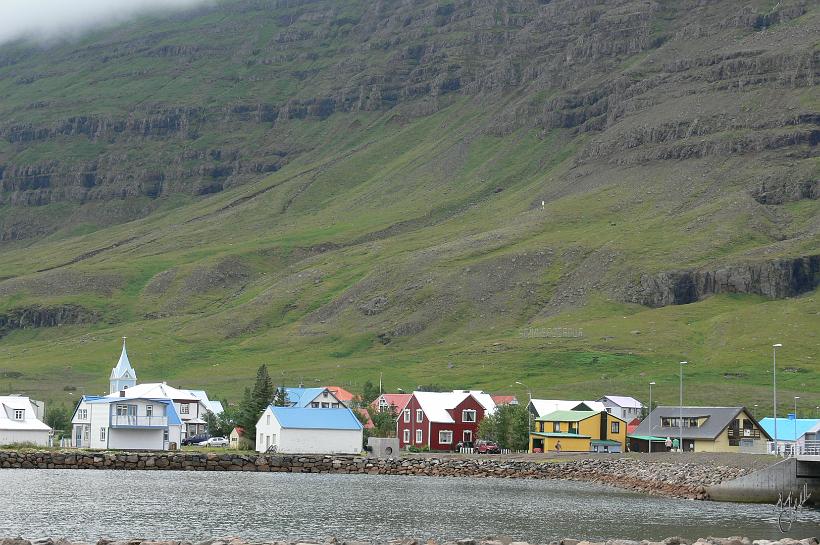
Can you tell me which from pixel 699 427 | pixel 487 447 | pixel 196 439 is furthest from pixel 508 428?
pixel 196 439

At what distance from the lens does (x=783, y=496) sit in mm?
85562

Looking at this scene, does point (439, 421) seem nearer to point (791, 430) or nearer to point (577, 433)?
point (577, 433)

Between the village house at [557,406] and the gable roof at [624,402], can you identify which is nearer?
the village house at [557,406]

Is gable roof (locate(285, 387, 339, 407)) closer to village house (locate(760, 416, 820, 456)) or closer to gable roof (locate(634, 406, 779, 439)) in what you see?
gable roof (locate(634, 406, 779, 439))

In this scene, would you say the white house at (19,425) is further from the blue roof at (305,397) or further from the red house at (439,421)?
the red house at (439,421)

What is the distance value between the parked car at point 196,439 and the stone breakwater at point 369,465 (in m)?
30.7

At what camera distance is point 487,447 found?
144 metres

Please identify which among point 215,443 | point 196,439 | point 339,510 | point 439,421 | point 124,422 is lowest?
point 339,510

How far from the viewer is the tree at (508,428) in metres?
141

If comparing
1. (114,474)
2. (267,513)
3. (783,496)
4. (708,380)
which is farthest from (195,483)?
(708,380)

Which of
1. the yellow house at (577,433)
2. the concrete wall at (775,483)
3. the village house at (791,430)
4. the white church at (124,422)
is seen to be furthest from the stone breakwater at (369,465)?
the yellow house at (577,433)

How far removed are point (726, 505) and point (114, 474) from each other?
46459 mm

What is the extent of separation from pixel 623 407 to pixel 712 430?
107 ft

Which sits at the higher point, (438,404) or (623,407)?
(623,407)
